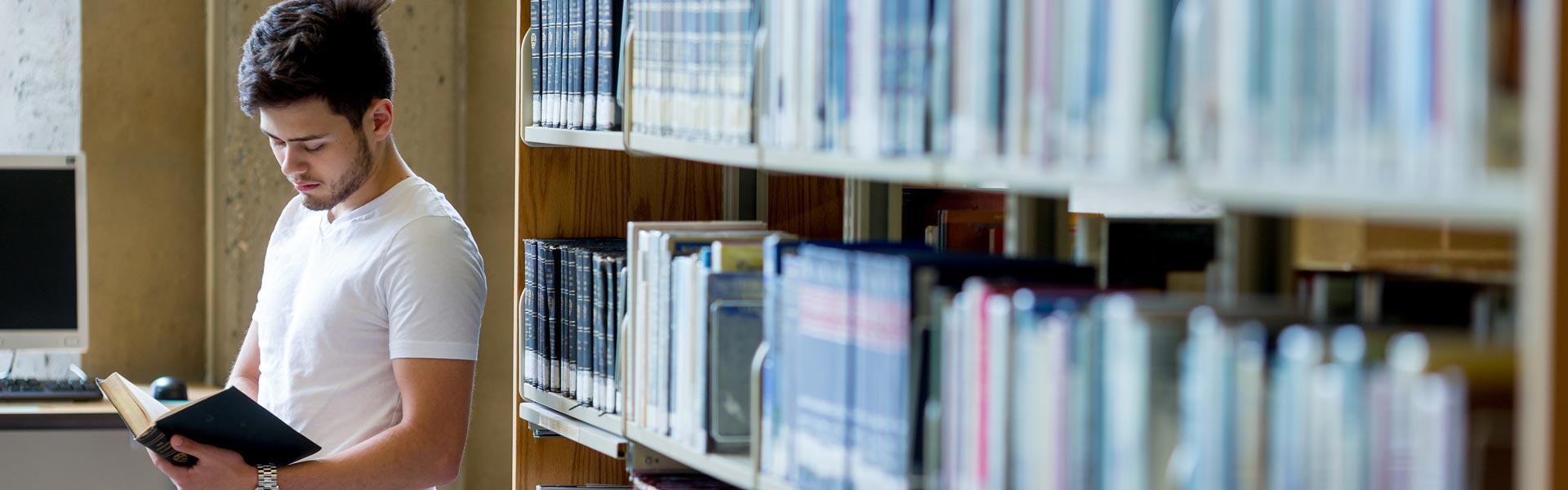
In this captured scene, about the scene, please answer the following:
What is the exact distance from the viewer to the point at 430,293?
1.86 m

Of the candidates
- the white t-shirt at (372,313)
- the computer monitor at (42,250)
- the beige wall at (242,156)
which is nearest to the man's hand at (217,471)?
the white t-shirt at (372,313)

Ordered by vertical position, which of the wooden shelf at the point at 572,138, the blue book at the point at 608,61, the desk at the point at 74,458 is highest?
the blue book at the point at 608,61

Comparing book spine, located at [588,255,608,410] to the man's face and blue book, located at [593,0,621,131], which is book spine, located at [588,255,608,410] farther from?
the man's face

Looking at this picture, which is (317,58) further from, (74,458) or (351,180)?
(74,458)

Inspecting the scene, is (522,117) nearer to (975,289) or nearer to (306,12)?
(306,12)

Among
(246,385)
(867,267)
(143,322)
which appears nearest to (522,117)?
(246,385)

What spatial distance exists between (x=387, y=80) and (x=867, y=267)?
104 centimetres

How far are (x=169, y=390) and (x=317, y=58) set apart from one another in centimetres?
140

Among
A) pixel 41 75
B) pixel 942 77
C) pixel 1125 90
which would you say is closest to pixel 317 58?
pixel 942 77

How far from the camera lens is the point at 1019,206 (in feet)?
4.70

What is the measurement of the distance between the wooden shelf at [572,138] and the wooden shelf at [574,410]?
12.6 inches

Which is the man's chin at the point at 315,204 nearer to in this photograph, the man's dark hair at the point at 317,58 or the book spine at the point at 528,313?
the man's dark hair at the point at 317,58

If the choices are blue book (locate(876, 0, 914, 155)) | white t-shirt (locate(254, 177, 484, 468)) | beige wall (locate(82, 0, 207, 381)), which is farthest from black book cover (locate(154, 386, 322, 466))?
beige wall (locate(82, 0, 207, 381))

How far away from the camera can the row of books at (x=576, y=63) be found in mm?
1833
